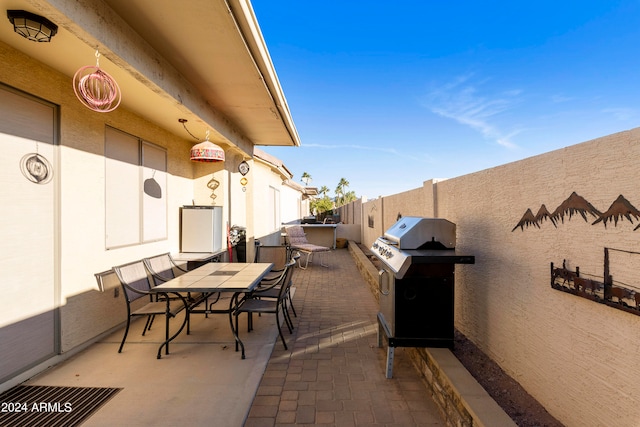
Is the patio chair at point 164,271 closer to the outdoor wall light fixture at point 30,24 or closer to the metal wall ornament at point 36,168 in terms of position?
the metal wall ornament at point 36,168

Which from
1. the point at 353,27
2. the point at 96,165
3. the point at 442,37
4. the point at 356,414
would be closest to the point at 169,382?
the point at 356,414

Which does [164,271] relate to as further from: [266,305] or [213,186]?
[213,186]

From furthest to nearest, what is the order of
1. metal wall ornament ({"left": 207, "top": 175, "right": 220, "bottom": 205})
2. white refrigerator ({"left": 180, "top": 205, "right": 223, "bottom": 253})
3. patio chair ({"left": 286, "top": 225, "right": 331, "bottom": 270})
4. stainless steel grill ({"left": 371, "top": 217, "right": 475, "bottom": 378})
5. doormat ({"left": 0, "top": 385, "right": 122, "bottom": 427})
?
1. patio chair ({"left": 286, "top": 225, "right": 331, "bottom": 270})
2. metal wall ornament ({"left": 207, "top": 175, "right": 220, "bottom": 205})
3. white refrigerator ({"left": 180, "top": 205, "right": 223, "bottom": 253})
4. stainless steel grill ({"left": 371, "top": 217, "right": 475, "bottom": 378})
5. doormat ({"left": 0, "top": 385, "right": 122, "bottom": 427})

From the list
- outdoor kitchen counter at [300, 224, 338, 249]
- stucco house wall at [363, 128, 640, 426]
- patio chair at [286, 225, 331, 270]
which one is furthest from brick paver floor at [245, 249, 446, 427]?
outdoor kitchen counter at [300, 224, 338, 249]

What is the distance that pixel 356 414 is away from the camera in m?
2.36

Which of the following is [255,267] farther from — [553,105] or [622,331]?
[553,105]

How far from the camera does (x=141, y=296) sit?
143 inches

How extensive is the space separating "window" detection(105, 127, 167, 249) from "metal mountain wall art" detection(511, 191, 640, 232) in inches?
185

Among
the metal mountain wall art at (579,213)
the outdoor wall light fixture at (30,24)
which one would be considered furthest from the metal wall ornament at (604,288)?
the outdoor wall light fixture at (30,24)

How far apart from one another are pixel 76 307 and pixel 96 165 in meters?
1.72

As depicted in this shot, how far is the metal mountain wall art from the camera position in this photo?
4.85 feet

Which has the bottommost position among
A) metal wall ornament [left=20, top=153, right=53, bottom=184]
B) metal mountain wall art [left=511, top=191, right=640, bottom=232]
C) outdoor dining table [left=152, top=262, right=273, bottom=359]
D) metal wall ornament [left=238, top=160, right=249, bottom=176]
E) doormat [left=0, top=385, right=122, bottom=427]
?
doormat [left=0, top=385, right=122, bottom=427]

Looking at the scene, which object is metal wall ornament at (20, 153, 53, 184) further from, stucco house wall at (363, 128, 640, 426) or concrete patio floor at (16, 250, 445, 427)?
stucco house wall at (363, 128, 640, 426)

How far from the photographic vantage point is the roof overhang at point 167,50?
2.37 metres
